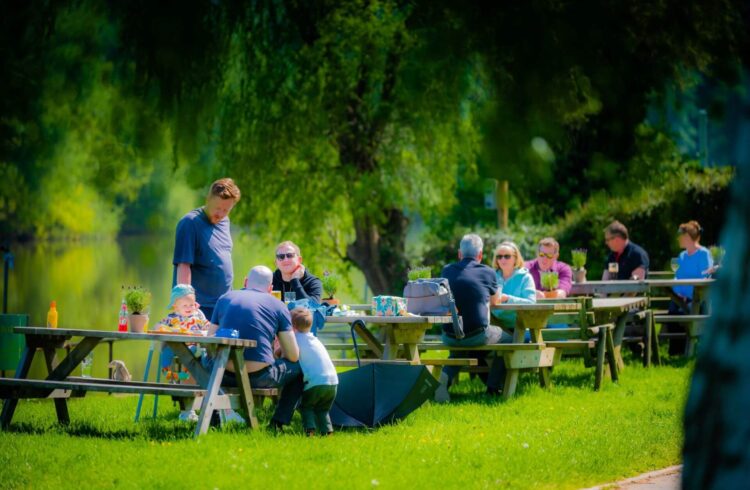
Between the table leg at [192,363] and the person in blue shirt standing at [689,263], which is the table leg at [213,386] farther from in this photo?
the person in blue shirt standing at [689,263]

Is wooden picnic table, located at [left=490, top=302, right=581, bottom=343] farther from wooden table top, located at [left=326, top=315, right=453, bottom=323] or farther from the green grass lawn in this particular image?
wooden table top, located at [left=326, top=315, right=453, bottom=323]

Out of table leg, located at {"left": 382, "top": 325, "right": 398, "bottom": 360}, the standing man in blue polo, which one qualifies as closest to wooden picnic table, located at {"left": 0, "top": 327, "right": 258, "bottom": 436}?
the standing man in blue polo

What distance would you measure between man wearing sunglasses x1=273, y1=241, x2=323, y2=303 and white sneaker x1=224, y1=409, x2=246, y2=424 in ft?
4.91

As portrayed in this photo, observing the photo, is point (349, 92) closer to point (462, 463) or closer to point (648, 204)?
point (648, 204)

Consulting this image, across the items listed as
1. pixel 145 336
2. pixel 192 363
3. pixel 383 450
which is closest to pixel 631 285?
pixel 383 450

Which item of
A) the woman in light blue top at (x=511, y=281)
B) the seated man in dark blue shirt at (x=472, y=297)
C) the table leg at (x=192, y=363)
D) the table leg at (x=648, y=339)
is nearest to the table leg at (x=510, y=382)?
the seated man in dark blue shirt at (x=472, y=297)

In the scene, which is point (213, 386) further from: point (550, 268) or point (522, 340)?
point (550, 268)

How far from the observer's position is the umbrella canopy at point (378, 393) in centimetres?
903

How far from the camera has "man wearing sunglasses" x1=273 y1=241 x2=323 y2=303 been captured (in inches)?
418

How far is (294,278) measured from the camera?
35.1 ft

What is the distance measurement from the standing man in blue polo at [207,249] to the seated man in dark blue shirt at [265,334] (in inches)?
Result: 28.7

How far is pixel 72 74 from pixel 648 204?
44.1ft

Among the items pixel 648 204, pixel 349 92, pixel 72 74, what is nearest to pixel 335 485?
pixel 72 74

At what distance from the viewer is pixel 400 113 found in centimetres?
2230
